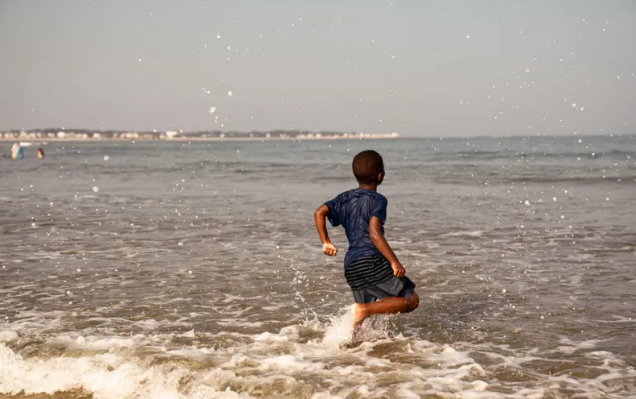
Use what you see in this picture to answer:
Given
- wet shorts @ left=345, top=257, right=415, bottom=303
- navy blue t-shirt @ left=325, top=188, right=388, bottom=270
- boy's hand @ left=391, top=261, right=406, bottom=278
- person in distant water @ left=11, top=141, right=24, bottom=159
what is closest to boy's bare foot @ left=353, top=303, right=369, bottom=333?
wet shorts @ left=345, top=257, right=415, bottom=303

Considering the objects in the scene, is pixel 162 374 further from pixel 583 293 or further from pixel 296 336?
pixel 583 293

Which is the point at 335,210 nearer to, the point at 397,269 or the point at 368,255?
the point at 368,255

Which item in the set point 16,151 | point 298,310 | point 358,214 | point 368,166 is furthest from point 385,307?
Result: point 16,151

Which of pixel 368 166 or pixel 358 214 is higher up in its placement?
pixel 368 166

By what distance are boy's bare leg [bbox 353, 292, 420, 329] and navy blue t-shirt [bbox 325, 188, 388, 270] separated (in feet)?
1.20

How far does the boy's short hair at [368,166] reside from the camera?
17.0 feet

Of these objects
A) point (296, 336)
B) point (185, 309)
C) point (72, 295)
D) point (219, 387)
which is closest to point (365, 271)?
point (296, 336)

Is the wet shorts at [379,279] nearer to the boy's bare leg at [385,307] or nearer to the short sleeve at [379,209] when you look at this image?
the boy's bare leg at [385,307]

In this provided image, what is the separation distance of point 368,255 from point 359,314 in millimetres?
480

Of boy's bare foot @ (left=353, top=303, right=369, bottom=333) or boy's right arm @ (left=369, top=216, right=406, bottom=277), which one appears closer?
boy's right arm @ (left=369, top=216, right=406, bottom=277)

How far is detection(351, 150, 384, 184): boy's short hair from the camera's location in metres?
5.18

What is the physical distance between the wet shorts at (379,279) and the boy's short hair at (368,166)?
641 mm

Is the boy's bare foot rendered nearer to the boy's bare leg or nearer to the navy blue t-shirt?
the boy's bare leg

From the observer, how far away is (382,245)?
197 inches
